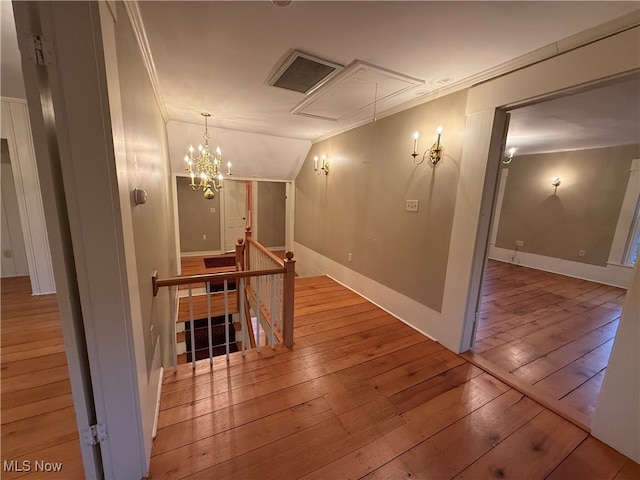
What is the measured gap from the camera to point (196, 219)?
21.8ft

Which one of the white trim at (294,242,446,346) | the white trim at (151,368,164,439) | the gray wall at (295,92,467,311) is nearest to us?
the white trim at (151,368,164,439)

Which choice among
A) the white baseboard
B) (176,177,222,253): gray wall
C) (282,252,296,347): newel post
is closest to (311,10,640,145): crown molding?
Result: (282,252,296,347): newel post

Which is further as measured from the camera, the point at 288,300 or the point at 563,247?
the point at 563,247

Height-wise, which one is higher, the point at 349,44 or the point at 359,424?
the point at 349,44

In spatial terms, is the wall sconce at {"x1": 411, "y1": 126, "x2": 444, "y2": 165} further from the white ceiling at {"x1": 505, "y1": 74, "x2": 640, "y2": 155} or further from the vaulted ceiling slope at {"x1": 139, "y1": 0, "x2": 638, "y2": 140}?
the white ceiling at {"x1": 505, "y1": 74, "x2": 640, "y2": 155}

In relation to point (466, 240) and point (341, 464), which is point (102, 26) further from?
point (466, 240)

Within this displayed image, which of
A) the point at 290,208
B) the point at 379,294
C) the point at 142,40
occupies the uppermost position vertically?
the point at 142,40

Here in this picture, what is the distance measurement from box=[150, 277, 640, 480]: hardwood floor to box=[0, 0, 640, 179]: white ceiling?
92.5 inches

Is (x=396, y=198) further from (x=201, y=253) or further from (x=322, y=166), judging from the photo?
(x=201, y=253)

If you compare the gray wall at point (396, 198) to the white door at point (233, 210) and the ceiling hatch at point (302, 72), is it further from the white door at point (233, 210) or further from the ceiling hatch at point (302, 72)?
the white door at point (233, 210)

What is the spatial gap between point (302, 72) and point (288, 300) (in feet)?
6.30

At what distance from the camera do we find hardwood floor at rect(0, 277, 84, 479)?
130 centimetres

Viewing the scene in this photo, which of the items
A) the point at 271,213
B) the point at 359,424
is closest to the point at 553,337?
the point at 359,424

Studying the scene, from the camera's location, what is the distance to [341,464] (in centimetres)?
132
